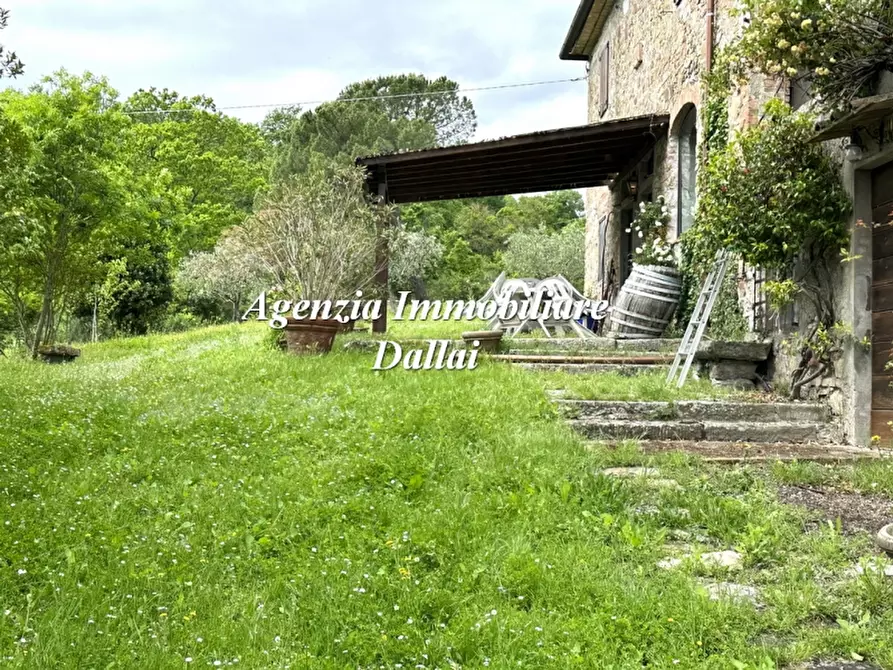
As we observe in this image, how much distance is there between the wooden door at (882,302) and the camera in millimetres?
4395

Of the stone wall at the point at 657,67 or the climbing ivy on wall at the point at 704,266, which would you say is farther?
the stone wall at the point at 657,67

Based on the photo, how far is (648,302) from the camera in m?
8.39

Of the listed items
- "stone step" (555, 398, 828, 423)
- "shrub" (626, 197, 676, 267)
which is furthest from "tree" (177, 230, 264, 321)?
"stone step" (555, 398, 828, 423)

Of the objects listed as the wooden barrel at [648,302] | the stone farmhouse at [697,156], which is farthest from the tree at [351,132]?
the wooden barrel at [648,302]

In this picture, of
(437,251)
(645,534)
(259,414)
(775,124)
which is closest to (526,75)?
(437,251)

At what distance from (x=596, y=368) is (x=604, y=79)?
9194mm

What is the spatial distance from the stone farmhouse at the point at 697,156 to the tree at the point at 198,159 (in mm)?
13434

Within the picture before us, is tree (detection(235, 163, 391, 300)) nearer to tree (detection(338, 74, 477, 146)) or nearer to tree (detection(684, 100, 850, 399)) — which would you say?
tree (detection(684, 100, 850, 399))

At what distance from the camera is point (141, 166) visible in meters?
24.6

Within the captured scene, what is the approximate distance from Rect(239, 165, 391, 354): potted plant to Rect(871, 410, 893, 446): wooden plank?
5.52 metres

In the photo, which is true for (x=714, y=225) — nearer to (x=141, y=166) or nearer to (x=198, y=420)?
(x=198, y=420)

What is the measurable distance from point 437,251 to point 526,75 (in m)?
8.36

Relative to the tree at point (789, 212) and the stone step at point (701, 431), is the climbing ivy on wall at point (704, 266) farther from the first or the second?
the stone step at point (701, 431)

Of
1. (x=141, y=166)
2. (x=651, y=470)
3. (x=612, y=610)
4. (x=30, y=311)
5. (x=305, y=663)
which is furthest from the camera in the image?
(x=141, y=166)
